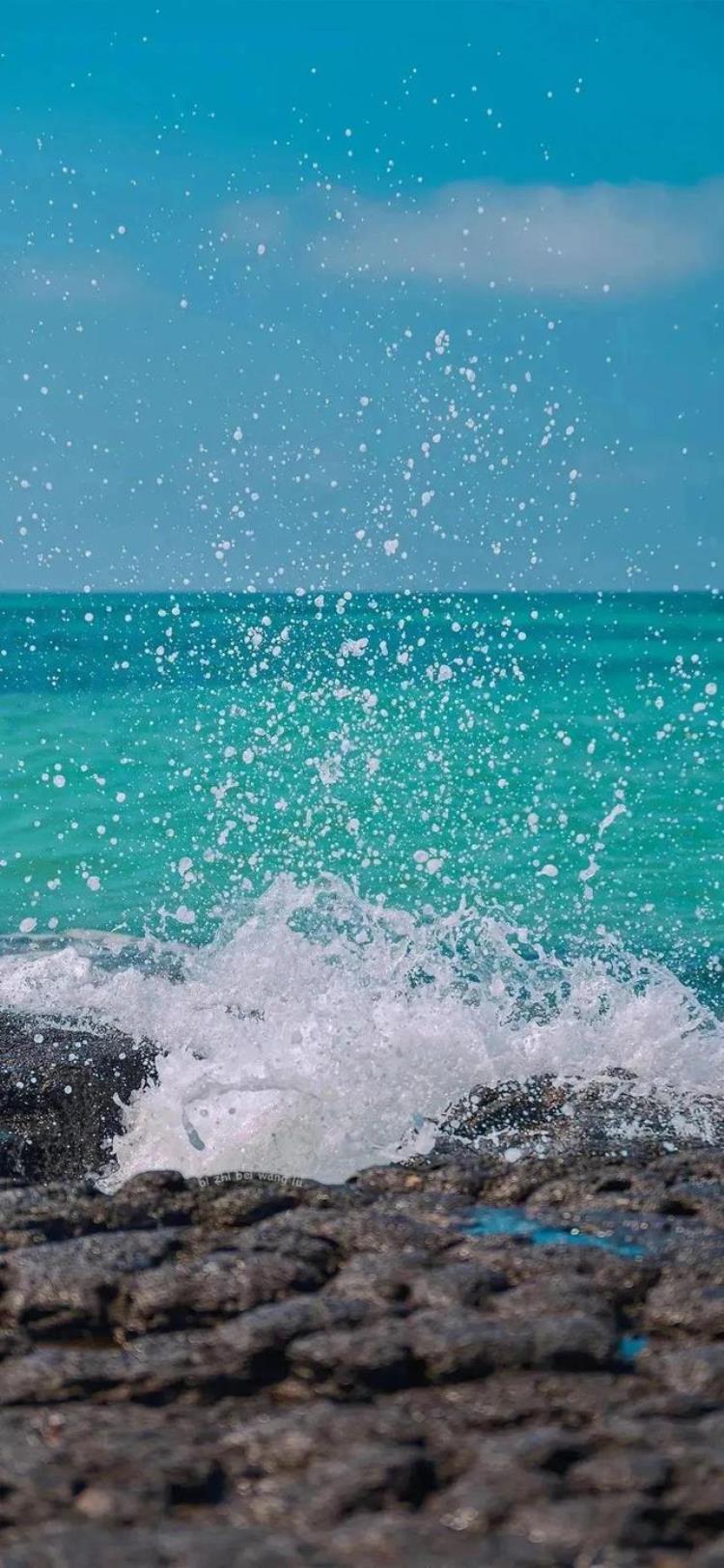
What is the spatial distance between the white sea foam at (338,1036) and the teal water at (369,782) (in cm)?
354

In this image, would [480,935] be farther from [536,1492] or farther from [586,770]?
[586,770]

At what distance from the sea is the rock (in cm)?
17

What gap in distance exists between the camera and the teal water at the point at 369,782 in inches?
587

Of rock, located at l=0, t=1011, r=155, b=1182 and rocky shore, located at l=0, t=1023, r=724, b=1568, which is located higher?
rocky shore, located at l=0, t=1023, r=724, b=1568

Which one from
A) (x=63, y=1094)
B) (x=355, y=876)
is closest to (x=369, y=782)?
(x=355, y=876)

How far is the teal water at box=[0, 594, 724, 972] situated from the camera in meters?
14.9

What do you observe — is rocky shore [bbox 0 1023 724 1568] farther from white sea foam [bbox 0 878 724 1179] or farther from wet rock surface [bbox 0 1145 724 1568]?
white sea foam [bbox 0 878 724 1179]

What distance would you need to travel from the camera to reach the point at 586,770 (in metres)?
23.1

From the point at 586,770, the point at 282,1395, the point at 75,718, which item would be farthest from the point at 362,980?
the point at 75,718

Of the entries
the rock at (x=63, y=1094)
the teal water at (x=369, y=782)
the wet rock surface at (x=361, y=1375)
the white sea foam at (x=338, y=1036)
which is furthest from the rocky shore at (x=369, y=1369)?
the teal water at (x=369, y=782)

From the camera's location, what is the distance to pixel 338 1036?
24.8 feet

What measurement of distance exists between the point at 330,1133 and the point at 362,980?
5.84ft

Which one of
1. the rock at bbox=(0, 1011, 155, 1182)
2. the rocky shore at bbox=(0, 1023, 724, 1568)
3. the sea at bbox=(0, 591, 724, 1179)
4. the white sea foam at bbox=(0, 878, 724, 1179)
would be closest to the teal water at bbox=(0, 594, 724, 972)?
the sea at bbox=(0, 591, 724, 1179)

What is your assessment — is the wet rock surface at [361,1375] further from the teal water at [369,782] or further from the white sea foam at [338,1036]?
the teal water at [369,782]
